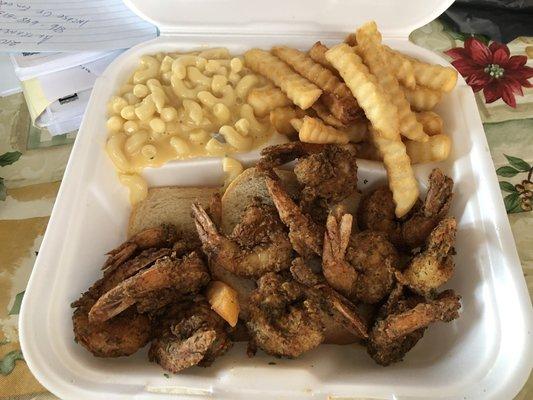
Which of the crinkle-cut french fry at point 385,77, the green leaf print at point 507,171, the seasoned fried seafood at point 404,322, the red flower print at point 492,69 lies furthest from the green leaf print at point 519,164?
the seasoned fried seafood at point 404,322

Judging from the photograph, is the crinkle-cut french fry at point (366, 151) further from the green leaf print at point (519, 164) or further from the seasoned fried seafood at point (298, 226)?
the green leaf print at point (519, 164)

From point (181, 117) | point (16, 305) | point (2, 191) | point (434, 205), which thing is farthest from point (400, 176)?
point (2, 191)

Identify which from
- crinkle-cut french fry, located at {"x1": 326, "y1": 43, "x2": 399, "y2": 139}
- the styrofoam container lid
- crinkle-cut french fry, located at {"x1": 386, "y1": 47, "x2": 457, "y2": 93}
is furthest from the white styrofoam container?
crinkle-cut french fry, located at {"x1": 326, "y1": 43, "x2": 399, "y2": 139}

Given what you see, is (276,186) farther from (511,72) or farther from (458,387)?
(511,72)

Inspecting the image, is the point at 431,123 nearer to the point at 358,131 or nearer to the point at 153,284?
the point at 358,131

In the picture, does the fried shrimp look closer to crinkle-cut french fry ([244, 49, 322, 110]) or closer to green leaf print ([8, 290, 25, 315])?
green leaf print ([8, 290, 25, 315])

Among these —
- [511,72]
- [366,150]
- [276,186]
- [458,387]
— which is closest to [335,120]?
[366,150]
